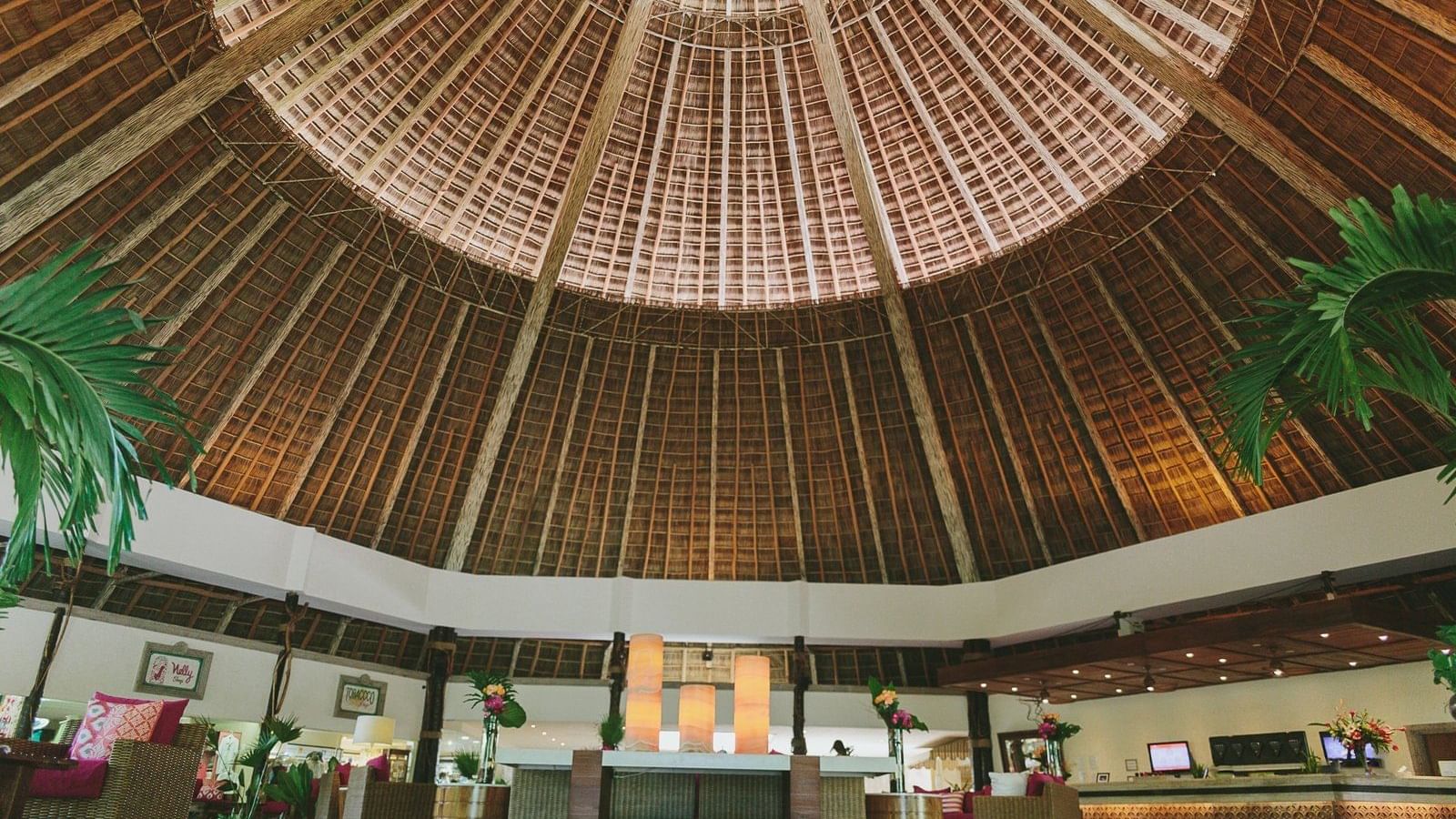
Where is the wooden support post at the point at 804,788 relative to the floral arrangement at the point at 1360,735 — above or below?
below

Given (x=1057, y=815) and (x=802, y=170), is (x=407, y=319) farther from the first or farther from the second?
(x=1057, y=815)

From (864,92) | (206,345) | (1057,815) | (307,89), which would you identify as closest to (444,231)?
(307,89)

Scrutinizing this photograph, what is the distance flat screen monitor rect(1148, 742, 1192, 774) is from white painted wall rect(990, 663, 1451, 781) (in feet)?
0.95

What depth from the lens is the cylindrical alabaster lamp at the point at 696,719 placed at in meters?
6.12

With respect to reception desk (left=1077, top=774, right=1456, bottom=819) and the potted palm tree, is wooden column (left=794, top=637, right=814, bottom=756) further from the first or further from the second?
the potted palm tree

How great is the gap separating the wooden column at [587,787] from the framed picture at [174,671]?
9.28 m

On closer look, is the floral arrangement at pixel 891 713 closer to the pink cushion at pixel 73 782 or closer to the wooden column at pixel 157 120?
the pink cushion at pixel 73 782

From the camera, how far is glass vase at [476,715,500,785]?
7883 mm

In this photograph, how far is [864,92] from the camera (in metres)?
13.2

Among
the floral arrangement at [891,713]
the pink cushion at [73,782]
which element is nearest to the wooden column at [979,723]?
the floral arrangement at [891,713]

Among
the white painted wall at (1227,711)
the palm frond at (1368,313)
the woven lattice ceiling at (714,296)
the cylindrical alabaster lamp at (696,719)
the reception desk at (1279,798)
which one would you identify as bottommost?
the reception desk at (1279,798)

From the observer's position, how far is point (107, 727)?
737 cm

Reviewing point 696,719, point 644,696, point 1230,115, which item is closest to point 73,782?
point 644,696

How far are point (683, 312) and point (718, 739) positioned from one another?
747cm
